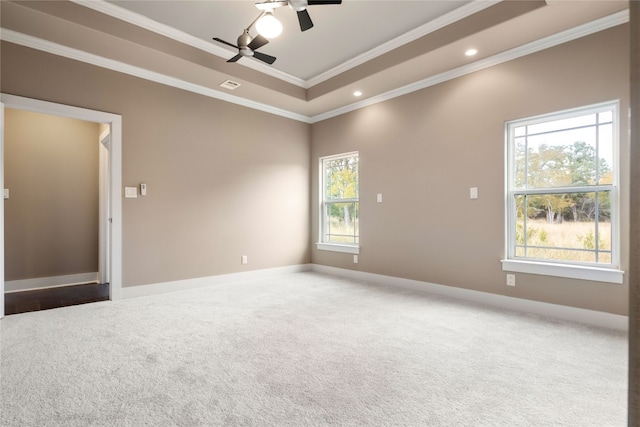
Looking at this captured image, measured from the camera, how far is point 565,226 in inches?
129

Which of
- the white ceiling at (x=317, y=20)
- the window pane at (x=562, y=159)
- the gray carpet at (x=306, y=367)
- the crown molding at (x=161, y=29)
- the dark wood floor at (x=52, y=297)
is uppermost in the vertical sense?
the white ceiling at (x=317, y=20)

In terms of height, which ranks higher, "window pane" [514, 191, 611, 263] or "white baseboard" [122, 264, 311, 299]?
"window pane" [514, 191, 611, 263]

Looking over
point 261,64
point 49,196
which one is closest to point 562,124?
point 261,64

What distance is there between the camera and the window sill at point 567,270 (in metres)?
2.91

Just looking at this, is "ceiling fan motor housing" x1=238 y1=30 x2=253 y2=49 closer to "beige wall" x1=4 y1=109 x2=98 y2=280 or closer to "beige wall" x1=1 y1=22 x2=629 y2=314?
"beige wall" x1=1 y1=22 x2=629 y2=314

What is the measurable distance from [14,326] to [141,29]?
10.4ft

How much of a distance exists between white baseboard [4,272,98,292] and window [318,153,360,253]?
3710 mm

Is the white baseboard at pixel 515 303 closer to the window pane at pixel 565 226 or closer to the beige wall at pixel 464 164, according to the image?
the beige wall at pixel 464 164

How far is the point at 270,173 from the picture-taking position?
5.44 m

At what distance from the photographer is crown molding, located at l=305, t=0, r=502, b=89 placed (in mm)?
3168

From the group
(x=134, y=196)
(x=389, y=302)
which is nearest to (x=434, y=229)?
(x=389, y=302)

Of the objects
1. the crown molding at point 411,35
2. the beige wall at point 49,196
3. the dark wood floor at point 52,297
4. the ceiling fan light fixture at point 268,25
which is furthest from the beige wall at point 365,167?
the ceiling fan light fixture at point 268,25

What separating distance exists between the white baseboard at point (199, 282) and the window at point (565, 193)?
3.38 m

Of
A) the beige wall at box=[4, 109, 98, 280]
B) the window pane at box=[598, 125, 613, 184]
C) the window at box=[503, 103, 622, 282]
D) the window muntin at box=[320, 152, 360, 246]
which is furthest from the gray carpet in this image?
the window muntin at box=[320, 152, 360, 246]
